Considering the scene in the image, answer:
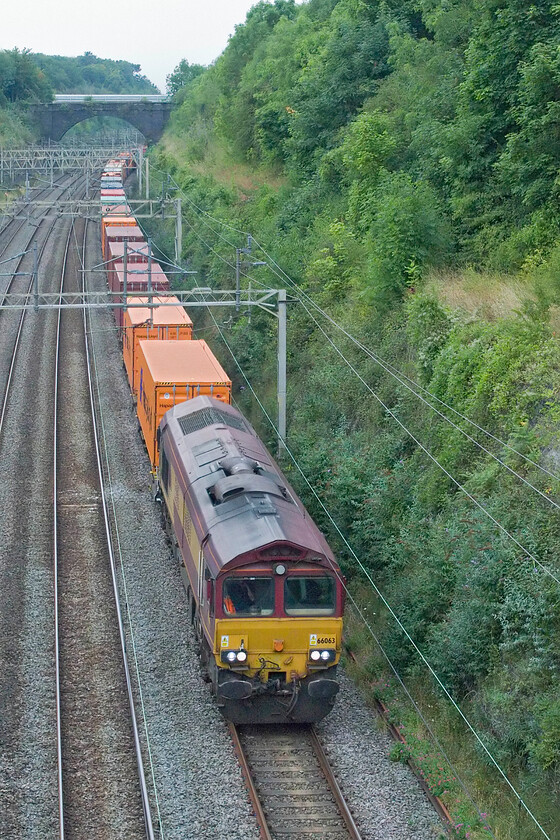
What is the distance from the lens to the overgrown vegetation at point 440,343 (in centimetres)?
1403

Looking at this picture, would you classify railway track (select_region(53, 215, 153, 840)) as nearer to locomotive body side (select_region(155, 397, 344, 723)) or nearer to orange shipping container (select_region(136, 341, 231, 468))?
locomotive body side (select_region(155, 397, 344, 723))

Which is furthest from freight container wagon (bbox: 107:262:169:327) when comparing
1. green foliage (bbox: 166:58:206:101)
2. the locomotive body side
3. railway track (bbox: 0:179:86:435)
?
green foliage (bbox: 166:58:206:101)

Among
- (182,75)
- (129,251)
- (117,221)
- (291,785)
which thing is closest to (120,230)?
(117,221)

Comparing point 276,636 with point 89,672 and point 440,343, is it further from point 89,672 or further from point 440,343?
point 440,343

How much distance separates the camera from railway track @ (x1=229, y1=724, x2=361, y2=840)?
478 inches

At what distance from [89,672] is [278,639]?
407cm

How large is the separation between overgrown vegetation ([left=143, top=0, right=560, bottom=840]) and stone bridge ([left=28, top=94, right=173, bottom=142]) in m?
65.6

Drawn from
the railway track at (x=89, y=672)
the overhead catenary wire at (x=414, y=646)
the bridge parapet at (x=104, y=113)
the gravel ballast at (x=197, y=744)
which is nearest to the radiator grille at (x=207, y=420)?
the overhead catenary wire at (x=414, y=646)

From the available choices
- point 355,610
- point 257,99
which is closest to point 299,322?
point 355,610

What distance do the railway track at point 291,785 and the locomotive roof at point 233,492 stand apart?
2.60 m

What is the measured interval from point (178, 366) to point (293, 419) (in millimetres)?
4046

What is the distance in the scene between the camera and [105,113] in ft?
345

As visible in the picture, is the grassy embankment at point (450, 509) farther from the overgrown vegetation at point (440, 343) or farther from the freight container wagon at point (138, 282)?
the freight container wagon at point (138, 282)

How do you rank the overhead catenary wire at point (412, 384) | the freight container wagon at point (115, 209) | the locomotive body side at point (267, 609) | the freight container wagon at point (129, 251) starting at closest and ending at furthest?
the locomotive body side at point (267, 609) < the overhead catenary wire at point (412, 384) < the freight container wagon at point (129, 251) < the freight container wagon at point (115, 209)
